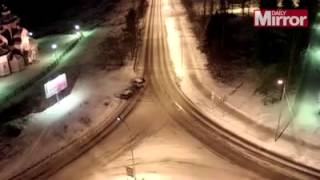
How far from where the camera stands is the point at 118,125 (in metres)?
53.8

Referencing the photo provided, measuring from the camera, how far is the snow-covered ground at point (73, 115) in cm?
4900

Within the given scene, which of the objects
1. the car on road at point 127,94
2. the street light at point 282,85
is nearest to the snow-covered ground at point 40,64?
the car on road at point 127,94

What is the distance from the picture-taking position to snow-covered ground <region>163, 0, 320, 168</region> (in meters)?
47.2

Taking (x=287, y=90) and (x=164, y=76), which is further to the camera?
(x=164, y=76)

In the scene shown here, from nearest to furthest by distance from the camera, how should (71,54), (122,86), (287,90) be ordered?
(287,90) < (122,86) < (71,54)

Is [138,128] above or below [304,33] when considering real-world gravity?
below

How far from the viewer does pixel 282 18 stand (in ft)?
213

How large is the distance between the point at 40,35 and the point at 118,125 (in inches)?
2229

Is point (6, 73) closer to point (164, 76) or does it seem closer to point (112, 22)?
point (164, 76)

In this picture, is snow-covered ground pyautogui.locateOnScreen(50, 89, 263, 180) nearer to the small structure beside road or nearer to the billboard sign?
the billboard sign

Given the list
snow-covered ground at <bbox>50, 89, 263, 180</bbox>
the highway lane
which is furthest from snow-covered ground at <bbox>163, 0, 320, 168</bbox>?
snow-covered ground at <bbox>50, 89, 263, 180</bbox>

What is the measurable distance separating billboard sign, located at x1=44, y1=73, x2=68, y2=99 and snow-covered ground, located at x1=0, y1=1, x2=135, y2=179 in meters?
1.59

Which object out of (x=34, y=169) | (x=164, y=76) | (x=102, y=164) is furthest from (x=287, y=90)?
(x=34, y=169)

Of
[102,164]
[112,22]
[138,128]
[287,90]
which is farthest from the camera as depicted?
[112,22]
